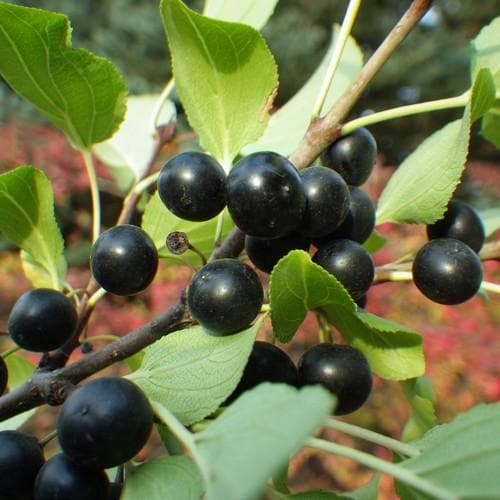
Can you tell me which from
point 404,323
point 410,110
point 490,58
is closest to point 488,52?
point 490,58

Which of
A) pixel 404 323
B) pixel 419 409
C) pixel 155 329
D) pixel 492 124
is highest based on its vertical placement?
pixel 492 124

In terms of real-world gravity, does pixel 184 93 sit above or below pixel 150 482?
above

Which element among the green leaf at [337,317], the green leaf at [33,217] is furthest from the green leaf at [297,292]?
the green leaf at [33,217]

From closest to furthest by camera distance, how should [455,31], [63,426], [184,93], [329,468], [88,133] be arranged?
1. [63,426]
2. [184,93]
3. [88,133]
4. [329,468]
5. [455,31]

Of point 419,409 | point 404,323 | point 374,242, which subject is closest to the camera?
point 419,409

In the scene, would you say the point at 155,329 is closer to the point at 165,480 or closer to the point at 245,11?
the point at 165,480

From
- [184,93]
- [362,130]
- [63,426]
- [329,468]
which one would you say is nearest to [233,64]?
[184,93]

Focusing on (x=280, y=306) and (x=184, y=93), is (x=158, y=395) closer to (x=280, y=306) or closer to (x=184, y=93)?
(x=280, y=306)
